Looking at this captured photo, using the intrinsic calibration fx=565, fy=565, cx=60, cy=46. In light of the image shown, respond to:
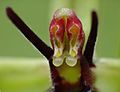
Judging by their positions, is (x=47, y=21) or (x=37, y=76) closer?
(x=37, y=76)

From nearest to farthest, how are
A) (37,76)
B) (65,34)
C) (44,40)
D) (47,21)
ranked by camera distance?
1. (65,34)
2. (37,76)
3. (44,40)
4. (47,21)

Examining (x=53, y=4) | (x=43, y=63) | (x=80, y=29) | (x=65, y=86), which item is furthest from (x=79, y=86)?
(x=53, y=4)

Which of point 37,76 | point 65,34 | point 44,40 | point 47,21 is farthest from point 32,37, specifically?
point 47,21

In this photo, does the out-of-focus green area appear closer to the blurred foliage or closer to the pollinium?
the pollinium

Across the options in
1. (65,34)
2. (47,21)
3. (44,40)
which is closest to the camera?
(65,34)

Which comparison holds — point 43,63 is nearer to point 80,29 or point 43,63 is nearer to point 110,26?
point 80,29

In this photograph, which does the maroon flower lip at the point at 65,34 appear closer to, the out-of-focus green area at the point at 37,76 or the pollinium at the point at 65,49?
the pollinium at the point at 65,49

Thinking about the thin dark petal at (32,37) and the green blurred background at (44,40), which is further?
the green blurred background at (44,40)

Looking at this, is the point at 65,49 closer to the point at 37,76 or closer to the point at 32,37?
the point at 32,37

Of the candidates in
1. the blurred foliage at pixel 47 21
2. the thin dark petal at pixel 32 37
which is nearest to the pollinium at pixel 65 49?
the thin dark petal at pixel 32 37
